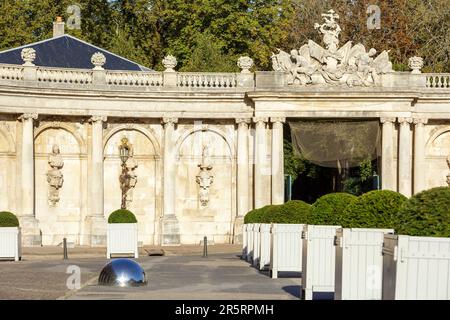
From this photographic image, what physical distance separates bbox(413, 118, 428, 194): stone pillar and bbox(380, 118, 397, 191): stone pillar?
4.41ft

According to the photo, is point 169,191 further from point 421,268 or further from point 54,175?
point 421,268

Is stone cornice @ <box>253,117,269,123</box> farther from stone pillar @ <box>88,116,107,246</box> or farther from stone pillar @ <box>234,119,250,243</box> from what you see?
stone pillar @ <box>88,116,107,246</box>

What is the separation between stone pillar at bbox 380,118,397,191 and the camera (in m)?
63.6

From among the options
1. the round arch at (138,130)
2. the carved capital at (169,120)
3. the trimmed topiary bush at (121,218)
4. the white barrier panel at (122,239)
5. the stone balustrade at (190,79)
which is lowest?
the white barrier panel at (122,239)

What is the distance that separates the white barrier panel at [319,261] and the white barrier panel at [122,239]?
71.6ft

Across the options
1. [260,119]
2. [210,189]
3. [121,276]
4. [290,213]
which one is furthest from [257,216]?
[121,276]

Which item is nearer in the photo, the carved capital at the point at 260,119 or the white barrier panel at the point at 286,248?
the white barrier panel at the point at 286,248

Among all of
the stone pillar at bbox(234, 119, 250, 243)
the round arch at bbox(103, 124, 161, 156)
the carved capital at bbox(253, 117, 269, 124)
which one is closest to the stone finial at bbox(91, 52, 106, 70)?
the round arch at bbox(103, 124, 161, 156)

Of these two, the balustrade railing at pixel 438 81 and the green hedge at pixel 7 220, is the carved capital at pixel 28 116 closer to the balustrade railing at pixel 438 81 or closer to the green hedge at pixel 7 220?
the green hedge at pixel 7 220

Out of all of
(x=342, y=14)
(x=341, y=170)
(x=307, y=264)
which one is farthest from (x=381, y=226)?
(x=342, y=14)

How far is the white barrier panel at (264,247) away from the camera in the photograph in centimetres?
3883

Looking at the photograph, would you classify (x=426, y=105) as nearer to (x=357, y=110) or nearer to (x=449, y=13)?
(x=357, y=110)

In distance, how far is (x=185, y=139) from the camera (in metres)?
→ 65.2

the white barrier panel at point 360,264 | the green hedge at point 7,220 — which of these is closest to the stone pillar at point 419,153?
the green hedge at point 7,220
